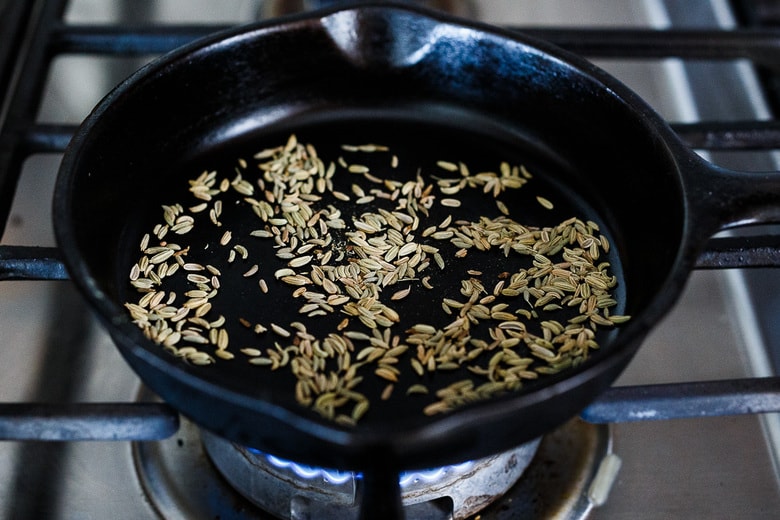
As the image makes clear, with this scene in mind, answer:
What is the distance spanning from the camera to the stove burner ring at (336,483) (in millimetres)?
707

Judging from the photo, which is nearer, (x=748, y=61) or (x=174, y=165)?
(x=174, y=165)

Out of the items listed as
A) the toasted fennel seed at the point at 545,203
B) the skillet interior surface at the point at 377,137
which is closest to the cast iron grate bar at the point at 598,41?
the skillet interior surface at the point at 377,137

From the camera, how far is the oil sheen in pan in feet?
2.45

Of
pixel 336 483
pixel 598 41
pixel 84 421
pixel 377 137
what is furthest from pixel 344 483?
pixel 598 41

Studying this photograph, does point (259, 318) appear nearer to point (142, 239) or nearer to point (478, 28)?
point (142, 239)

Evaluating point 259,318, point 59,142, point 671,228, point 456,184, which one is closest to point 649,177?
point 671,228

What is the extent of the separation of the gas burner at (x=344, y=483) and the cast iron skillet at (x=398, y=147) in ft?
0.23

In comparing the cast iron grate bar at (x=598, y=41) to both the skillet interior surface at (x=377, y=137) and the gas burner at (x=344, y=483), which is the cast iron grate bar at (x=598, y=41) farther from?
the gas burner at (x=344, y=483)

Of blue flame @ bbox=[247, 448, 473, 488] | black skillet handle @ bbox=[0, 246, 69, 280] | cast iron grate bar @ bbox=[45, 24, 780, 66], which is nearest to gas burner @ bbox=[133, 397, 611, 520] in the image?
blue flame @ bbox=[247, 448, 473, 488]

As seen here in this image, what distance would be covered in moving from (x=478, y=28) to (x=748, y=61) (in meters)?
0.43

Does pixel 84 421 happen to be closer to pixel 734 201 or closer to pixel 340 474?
pixel 340 474

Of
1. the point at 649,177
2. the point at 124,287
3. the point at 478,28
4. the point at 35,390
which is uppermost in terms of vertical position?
the point at 478,28

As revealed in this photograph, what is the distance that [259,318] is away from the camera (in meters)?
0.79

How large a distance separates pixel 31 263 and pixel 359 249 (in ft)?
1.00
